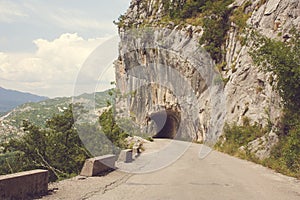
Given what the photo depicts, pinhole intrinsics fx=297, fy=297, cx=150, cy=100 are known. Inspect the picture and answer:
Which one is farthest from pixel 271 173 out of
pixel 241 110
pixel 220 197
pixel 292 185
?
pixel 241 110

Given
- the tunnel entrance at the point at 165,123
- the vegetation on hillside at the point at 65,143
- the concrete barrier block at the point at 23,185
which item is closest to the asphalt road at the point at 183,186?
the concrete barrier block at the point at 23,185

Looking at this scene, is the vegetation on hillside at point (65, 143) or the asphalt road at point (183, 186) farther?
Result: the vegetation on hillside at point (65, 143)

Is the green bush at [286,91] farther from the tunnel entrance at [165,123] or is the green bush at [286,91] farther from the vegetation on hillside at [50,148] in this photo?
the tunnel entrance at [165,123]

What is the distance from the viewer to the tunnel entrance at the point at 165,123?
46.4 metres

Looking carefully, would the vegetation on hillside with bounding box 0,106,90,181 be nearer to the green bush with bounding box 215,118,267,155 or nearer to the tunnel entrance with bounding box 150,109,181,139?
the green bush with bounding box 215,118,267,155

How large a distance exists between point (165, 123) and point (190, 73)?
18.6 metres

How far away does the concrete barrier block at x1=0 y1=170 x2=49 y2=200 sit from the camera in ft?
17.3

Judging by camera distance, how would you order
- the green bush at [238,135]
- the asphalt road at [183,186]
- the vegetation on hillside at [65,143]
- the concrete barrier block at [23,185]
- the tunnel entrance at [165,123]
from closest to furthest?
1. the concrete barrier block at [23,185]
2. the asphalt road at [183,186]
3. the vegetation on hillside at [65,143]
4. the green bush at [238,135]
5. the tunnel entrance at [165,123]

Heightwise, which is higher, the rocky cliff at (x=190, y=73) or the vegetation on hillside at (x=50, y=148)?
the rocky cliff at (x=190, y=73)

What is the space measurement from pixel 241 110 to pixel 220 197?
49.3 feet

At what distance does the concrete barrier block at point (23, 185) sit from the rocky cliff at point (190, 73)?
34.1ft

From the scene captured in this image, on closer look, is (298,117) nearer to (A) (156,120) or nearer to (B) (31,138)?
(B) (31,138)

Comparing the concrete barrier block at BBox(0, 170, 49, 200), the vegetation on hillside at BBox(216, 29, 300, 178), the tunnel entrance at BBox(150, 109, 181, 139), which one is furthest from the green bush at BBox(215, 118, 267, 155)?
the tunnel entrance at BBox(150, 109, 181, 139)

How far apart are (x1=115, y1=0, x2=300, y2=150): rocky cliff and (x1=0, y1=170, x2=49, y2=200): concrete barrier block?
1038 centimetres
